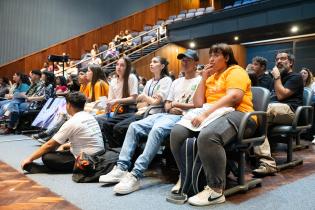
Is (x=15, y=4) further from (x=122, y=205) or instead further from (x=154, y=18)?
(x=122, y=205)

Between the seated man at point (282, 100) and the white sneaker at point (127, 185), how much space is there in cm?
102

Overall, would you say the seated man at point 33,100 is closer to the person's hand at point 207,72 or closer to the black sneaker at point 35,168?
the black sneaker at point 35,168

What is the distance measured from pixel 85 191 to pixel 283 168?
1711mm

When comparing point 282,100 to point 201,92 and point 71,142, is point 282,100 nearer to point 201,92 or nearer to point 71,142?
point 201,92

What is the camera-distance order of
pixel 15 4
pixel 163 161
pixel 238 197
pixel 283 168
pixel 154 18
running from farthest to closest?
pixel 154 18 < pixel 15 4 < pixel 163 161 < pixel 283 168 < pixel 238 197

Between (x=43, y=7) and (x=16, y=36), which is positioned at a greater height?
(x=43, y=7)

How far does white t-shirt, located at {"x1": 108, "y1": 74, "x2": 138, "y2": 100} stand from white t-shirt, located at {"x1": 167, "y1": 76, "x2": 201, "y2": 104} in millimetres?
607

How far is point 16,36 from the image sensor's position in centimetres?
1207

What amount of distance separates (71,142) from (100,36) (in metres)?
11.4

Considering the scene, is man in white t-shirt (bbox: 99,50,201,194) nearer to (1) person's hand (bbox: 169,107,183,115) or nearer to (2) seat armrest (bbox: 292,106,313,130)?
(1) person's hand (bbox: 169,107,183,115)

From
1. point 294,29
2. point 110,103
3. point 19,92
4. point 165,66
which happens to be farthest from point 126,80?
point 294,29

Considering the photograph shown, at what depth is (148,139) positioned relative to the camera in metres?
2.57

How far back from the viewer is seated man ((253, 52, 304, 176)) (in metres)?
2.93

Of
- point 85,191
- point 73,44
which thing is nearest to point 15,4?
point 73,44
